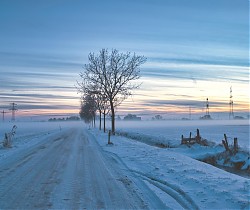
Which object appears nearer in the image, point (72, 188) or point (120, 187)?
point (72, 188)

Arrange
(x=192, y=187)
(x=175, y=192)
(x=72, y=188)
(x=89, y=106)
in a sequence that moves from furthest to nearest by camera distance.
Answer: (x=89, y=106)
(x=192, y=187)
(x=72, y=188)
(x=175, y=192)

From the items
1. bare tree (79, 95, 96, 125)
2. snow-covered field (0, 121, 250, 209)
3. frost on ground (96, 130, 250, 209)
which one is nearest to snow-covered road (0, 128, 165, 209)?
snow-covered field (0, 121, 250, 209)

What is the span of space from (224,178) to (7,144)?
813 inches

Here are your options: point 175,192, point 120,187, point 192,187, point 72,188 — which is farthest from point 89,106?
point 175,192

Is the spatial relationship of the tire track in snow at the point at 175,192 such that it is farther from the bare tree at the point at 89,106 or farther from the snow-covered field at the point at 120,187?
the bare tree at the point at 89,106

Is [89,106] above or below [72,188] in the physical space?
above

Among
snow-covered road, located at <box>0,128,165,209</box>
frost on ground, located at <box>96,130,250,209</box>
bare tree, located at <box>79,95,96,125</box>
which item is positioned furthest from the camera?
bare tree, located at <box>79,95,96,125</box>

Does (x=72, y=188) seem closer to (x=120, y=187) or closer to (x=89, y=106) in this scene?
(x=120, y=187)

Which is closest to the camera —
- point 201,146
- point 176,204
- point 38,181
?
point 176,204

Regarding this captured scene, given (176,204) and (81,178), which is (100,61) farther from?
(176,204)

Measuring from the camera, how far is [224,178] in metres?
11.7

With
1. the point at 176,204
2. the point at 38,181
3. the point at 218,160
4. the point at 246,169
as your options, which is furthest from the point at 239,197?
the point at 218,160

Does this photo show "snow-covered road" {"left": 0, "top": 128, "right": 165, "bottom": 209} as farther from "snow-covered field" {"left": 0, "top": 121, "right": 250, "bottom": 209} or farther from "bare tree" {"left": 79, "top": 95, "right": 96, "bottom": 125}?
"bare tree" {"left": 79, "top": 95, "right": 96, "bottom": 125}

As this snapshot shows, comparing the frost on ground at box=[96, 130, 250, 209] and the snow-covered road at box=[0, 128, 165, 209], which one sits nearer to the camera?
the snow-covered road at box=[0, 128, 165, 209]
